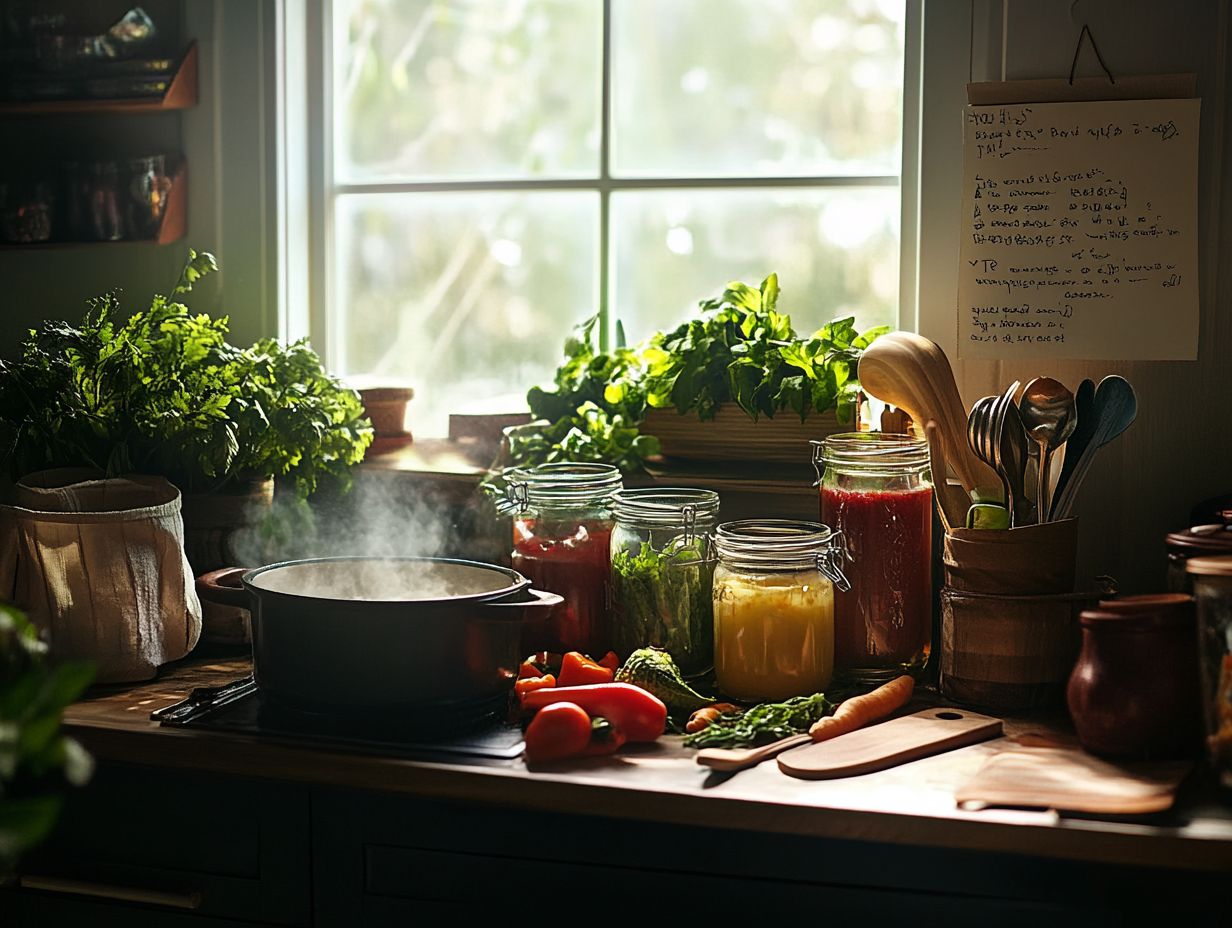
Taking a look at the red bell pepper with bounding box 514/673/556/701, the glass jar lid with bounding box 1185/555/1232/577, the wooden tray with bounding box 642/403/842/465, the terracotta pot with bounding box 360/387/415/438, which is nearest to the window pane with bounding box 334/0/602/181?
the terracotta pot with bounding box 360/387/415/438

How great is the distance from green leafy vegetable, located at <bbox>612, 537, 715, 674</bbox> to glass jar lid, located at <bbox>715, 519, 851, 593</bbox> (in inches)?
2.2

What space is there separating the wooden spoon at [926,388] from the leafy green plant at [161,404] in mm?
767

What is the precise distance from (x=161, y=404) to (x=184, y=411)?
0.10 feet

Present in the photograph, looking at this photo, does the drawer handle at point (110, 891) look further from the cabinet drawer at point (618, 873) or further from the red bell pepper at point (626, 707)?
the red bell pepper at point (626, 707)

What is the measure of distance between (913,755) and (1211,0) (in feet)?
3.37

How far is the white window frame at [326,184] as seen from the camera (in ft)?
5.91

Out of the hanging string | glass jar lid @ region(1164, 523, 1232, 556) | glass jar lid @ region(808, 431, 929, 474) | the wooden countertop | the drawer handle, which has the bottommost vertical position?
the drawer handle

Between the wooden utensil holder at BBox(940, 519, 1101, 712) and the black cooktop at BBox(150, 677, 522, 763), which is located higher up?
the wooden utensil holder at BBox(940, 519, 1101, 712)

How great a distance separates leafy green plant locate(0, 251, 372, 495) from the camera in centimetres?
158

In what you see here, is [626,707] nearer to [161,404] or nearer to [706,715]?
[706,715]

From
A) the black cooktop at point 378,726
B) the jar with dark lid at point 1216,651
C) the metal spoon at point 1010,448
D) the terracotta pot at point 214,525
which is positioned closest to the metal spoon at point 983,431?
the metal spoon at point 1010,448

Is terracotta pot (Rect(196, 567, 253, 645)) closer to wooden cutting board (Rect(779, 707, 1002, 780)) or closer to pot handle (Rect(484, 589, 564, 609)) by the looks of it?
pot handle (Rect(484, 589, 564, 609))

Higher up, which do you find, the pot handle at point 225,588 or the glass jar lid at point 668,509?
the glass jar lid at point 668,509

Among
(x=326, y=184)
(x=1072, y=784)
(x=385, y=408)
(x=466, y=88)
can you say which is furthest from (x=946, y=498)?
(x=326, y=184)
